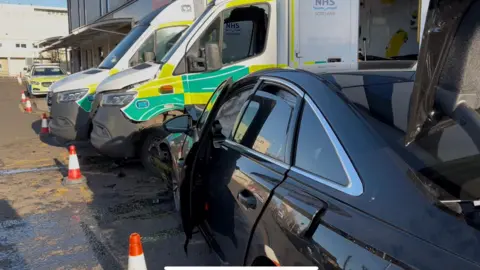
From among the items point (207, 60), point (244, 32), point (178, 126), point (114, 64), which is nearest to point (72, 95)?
point (114, 64)

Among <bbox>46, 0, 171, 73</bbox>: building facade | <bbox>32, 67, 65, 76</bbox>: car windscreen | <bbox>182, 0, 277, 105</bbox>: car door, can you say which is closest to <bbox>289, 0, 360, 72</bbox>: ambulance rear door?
<bbox>182, 0, 277, 105</bbox>: car door

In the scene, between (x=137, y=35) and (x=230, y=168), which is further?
(x=137, y=35)

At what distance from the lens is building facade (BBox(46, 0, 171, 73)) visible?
22.3m

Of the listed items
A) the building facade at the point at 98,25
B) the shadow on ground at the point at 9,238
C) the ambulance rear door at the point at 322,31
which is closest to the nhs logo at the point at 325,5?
the ambulance rear door at the point at 322,31

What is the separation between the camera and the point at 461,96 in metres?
1.58

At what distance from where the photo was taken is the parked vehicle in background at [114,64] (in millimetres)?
8195

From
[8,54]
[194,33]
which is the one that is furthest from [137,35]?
[8,54]

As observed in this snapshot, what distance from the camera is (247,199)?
2.48 m

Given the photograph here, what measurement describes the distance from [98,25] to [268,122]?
77.6ft

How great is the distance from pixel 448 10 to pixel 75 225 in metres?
4.60

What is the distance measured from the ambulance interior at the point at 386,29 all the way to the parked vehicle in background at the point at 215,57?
5.36 feet

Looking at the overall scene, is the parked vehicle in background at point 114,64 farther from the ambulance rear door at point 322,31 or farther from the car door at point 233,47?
the ambulance rear door at point 322,31

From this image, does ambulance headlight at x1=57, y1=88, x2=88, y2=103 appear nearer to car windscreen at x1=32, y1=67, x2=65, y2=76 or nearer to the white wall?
car windscreen at x1=32, y1=67, x2=65, y2=76

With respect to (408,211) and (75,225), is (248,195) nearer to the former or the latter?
(408,211)
